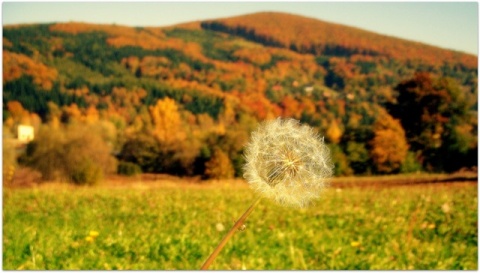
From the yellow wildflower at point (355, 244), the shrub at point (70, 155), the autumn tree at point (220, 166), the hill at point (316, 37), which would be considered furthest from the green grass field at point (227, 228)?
the hill at point (316, 37)

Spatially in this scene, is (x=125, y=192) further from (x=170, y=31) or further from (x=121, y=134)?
(x=170, y=31)

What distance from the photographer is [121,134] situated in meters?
5.31

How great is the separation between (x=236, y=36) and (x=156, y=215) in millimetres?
2785

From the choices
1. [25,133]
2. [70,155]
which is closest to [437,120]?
[70,155]

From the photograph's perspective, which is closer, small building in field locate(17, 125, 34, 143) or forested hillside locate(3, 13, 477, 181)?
small building in field locate(17, 125, 34, 143)

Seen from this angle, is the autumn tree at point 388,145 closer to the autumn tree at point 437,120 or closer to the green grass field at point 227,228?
the autumn tree at point 437,120

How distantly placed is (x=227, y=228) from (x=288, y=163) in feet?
8.86

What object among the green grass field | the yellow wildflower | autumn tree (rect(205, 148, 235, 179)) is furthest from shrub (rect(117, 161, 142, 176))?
the yellow wildflower


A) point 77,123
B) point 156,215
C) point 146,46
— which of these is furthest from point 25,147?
point 156,215

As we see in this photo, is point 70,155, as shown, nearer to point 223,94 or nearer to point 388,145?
point 223,94

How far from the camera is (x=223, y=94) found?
5.60 m

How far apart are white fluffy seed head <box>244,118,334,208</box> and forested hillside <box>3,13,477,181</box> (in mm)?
4024

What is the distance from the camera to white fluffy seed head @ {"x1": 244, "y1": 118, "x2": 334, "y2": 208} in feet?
2.34

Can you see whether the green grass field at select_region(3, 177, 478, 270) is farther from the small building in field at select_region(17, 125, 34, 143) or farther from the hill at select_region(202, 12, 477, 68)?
the hill at select_region(202, 12, 477, 68)
